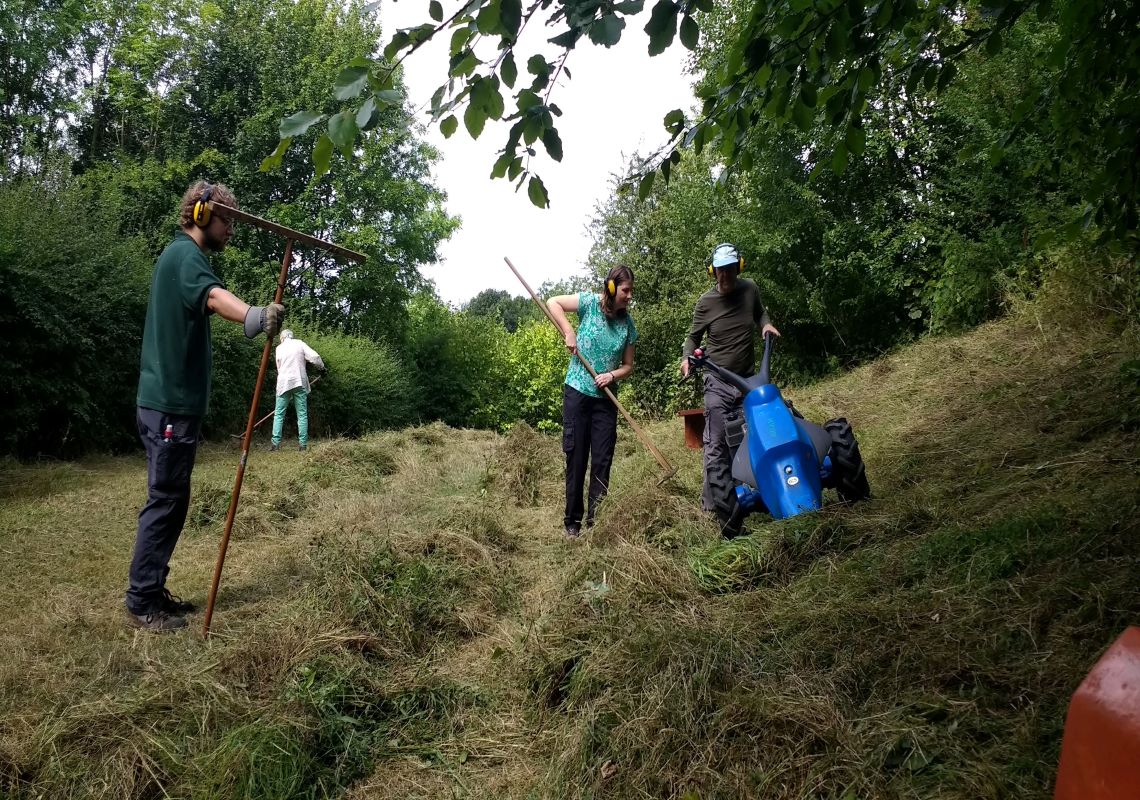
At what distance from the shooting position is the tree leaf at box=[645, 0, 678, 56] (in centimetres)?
208

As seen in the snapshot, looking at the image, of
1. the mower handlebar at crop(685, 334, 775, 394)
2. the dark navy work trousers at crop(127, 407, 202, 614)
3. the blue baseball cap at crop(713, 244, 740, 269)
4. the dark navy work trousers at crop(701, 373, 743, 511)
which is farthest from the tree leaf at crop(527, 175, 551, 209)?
the blue baseball cap at crop(713, 244, 740, 269)

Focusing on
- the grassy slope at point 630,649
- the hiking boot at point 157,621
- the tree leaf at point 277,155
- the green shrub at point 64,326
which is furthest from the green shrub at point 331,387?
the tree leaf at point 277,155

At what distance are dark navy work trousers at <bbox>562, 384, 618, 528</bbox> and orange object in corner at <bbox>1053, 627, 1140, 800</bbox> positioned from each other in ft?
14.3

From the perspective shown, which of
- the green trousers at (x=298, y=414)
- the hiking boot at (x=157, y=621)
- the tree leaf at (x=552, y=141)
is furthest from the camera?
the green trousers at (x=298, y=414)

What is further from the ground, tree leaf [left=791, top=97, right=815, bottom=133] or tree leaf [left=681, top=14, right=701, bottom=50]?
tree leaf [left=791, top=97, right=815, bottom=133]

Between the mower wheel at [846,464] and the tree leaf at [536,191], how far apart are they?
2.44m

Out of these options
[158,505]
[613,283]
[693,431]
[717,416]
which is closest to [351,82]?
[158,505]

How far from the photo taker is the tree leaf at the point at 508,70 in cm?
201

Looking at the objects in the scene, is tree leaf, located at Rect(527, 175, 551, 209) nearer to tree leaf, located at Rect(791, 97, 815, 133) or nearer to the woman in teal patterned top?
tree leaf, located at Rect(791, 97, 815, 133)

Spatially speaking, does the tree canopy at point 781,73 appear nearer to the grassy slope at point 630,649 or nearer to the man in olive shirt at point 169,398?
the grassy slope at point 630,649

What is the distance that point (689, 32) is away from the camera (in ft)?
6.97

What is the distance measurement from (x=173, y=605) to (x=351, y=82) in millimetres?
3346

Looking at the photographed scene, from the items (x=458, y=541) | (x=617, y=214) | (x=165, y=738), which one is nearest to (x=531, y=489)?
(x=458, y=541)

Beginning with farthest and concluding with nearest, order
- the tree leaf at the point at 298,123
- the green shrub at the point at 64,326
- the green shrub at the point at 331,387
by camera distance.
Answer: the green shrub at the point at 331,387
the green shrub at the point at 64,326
the tree leaf at the point at 298,123
